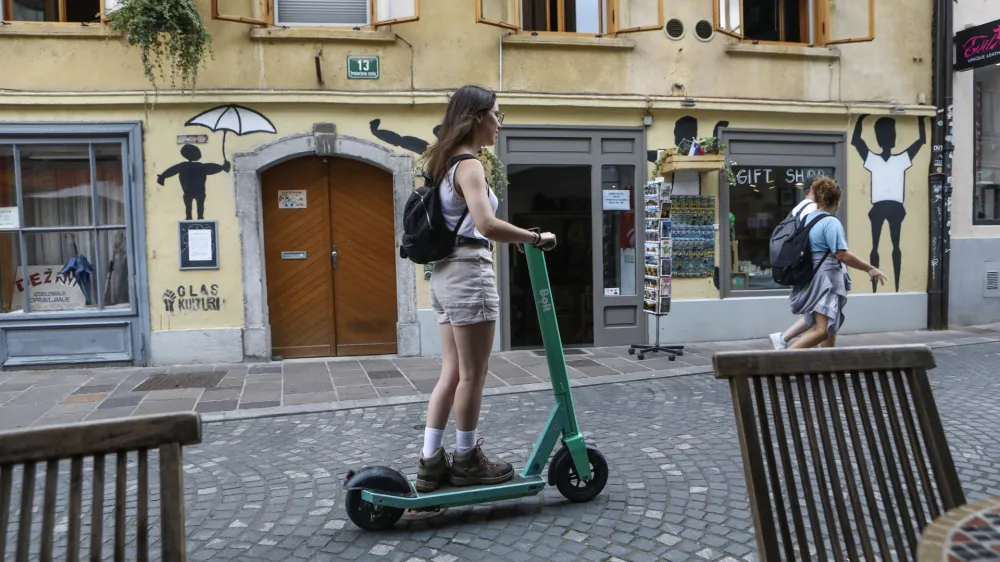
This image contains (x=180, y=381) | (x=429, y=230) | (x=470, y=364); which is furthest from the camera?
(x=180, y=381)

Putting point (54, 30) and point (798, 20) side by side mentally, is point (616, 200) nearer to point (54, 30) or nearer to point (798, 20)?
point (798, 20)

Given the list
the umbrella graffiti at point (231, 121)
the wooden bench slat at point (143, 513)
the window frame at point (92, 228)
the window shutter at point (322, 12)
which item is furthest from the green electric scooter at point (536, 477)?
the window shutter at point (322, 12)

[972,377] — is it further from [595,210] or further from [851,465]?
[851,465]

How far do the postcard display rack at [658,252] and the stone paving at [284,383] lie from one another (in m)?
0.51

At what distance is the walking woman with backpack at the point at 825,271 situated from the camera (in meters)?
5.79

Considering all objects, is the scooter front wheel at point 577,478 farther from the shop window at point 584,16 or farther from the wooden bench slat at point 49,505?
the shop window at point 584,16

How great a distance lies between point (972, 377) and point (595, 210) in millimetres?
4219

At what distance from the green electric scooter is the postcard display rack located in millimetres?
4482

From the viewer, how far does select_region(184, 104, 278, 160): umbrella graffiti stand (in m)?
7.96

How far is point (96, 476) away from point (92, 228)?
24.8 ft

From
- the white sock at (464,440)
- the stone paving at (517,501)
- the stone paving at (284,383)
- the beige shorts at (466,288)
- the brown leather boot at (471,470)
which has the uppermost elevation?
the beige shorts at (466,288)

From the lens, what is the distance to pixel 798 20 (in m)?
9.82

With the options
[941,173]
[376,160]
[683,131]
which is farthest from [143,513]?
[941,173]

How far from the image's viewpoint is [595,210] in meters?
8.85
